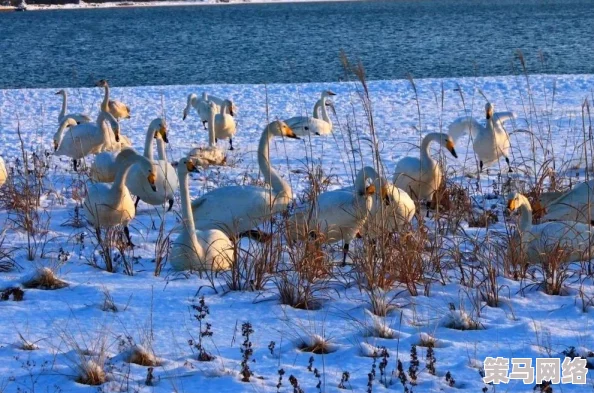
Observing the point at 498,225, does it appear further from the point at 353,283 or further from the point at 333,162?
the point at 333,162

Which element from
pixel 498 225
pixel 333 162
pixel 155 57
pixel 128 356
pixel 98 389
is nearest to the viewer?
pixel 98 389

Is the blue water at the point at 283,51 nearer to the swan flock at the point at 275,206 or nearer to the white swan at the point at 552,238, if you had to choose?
the swan flock at the point at 275,206

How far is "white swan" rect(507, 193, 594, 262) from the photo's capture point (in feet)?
18.4

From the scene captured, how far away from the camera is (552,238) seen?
5984mm

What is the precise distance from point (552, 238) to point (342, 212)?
1.30m

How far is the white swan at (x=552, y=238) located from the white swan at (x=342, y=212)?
92cm

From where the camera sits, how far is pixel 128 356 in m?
4.22

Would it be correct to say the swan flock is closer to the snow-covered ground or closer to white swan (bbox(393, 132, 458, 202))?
white swan (bbox(393, 132, 458, 202))

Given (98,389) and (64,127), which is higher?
(64,127)

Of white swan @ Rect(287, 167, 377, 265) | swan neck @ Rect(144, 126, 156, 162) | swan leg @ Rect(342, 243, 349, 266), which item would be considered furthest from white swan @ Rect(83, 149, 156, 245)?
swan neck @ Rect(144, 126, 156, 162)

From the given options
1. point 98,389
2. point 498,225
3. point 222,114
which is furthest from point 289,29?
point 98,389

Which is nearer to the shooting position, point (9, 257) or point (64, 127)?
point (9, 257)

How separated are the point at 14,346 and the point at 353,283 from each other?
187 cm

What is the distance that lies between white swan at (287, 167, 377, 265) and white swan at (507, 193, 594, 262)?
0.92 meters
